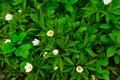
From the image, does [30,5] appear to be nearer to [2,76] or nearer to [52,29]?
[52,29]

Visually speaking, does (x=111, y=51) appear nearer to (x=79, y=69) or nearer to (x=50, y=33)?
(x=79, y=69)

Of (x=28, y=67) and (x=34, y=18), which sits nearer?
(x=28, y=67)

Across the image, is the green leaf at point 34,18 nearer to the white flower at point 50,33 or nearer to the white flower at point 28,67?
the white flower at point 50,33

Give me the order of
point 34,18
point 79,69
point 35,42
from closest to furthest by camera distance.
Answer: point 79,69, point 35,42, point 34,18

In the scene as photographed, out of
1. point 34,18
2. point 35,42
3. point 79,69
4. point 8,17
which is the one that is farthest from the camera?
point 8,17

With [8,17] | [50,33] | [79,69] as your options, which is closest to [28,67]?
[50,33]

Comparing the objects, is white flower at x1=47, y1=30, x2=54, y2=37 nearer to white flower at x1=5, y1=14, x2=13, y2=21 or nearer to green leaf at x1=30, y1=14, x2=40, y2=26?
green leaf at x1=30, y1=14, x2=40, y2=26

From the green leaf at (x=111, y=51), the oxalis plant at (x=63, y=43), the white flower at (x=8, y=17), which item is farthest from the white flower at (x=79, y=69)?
the white flower at (x=8, y=17)

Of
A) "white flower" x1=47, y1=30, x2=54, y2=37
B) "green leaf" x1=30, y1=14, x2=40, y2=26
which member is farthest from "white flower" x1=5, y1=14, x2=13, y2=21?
"white flower" x1=47, y1=30, x2=54, y2=37

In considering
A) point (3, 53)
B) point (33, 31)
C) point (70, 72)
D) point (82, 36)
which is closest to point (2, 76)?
point (3, 53)
